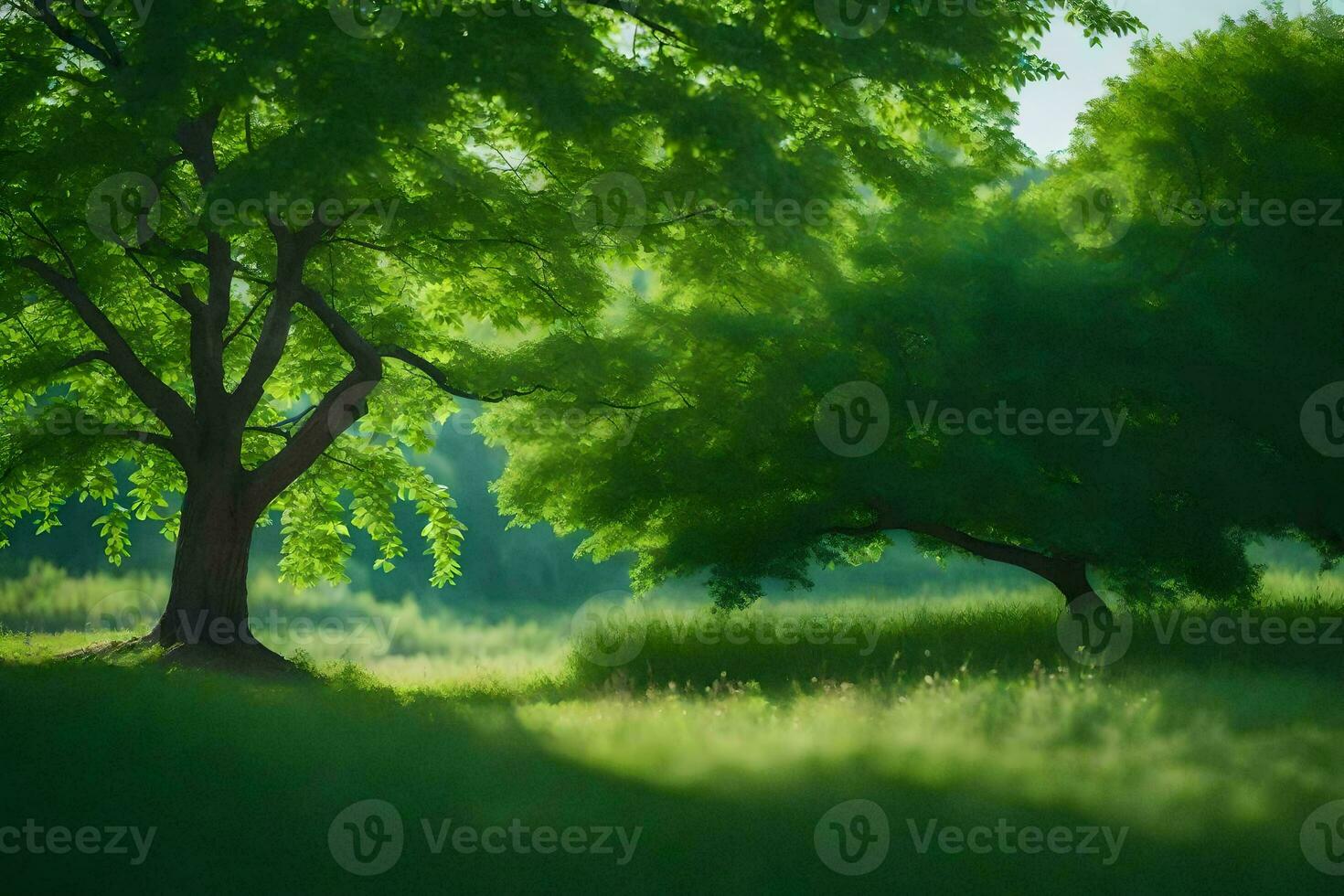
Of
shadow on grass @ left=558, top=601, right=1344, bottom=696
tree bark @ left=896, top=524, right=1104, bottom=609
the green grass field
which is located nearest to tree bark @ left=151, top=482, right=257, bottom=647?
the green grass field

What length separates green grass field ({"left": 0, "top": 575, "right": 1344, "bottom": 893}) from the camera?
287 inches

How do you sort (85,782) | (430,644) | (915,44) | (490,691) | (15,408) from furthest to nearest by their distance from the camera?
(430,644)
(15,408)
(490,691)
(915,44)
(85,782)

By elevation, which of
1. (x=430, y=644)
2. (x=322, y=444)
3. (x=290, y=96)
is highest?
(x=290, y=96)

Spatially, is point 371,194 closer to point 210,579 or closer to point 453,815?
point 210,579

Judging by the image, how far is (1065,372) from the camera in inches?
618

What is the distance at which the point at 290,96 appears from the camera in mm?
12195

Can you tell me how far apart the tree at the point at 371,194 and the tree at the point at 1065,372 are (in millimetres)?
1233

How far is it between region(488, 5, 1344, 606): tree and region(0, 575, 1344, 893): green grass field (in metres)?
3.05

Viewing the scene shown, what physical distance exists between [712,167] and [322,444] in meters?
7.49

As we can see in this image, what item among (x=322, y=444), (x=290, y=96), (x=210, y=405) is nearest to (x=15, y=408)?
(x=210, y=405)

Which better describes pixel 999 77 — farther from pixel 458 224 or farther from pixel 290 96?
pixel 290 96

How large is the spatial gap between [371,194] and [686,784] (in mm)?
9623

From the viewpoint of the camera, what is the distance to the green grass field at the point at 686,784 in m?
7.29

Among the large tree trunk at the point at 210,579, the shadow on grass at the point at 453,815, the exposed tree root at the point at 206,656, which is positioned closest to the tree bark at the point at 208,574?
the large tree trunk at the point at 210,579
